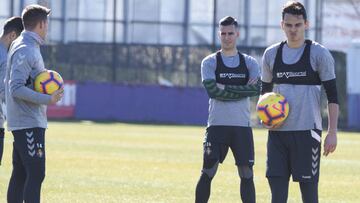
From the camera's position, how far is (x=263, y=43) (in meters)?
46.8

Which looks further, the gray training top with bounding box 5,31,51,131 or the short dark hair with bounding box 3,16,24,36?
the short dark hair with bounding box 3,16,24,36

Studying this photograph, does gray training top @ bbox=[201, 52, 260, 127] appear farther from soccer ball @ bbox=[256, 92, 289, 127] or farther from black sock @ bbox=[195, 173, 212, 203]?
soccer ball @ bbox=[256, 92, 289, 127]

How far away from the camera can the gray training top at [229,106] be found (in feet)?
36.3

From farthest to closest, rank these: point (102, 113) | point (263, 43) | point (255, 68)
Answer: point (263, 43) → point (102, 113) → point (255, 68)

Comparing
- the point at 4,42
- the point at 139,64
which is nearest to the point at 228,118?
the point at 4,42

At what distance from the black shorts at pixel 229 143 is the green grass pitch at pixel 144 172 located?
212 centimetres

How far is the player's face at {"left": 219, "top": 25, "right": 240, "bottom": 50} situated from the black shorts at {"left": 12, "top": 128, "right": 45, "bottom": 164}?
7.96 feet

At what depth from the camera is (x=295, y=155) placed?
927 centimetres

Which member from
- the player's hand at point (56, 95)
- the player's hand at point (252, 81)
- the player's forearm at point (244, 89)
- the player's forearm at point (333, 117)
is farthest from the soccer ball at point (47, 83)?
the player's forearm at point (333, 117)

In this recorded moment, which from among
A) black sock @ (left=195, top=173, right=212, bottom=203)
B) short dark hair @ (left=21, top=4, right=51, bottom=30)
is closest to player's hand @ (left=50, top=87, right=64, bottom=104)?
short dark hair @ (left=21, top=4, right=51, bottom=30)

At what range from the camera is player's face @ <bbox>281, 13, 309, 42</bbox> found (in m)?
9.16

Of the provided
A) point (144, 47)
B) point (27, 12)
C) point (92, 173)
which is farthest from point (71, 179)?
point (144, 47)

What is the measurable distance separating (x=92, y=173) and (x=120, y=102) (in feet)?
77.3

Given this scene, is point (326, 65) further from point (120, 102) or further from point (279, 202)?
point (120, 102)
